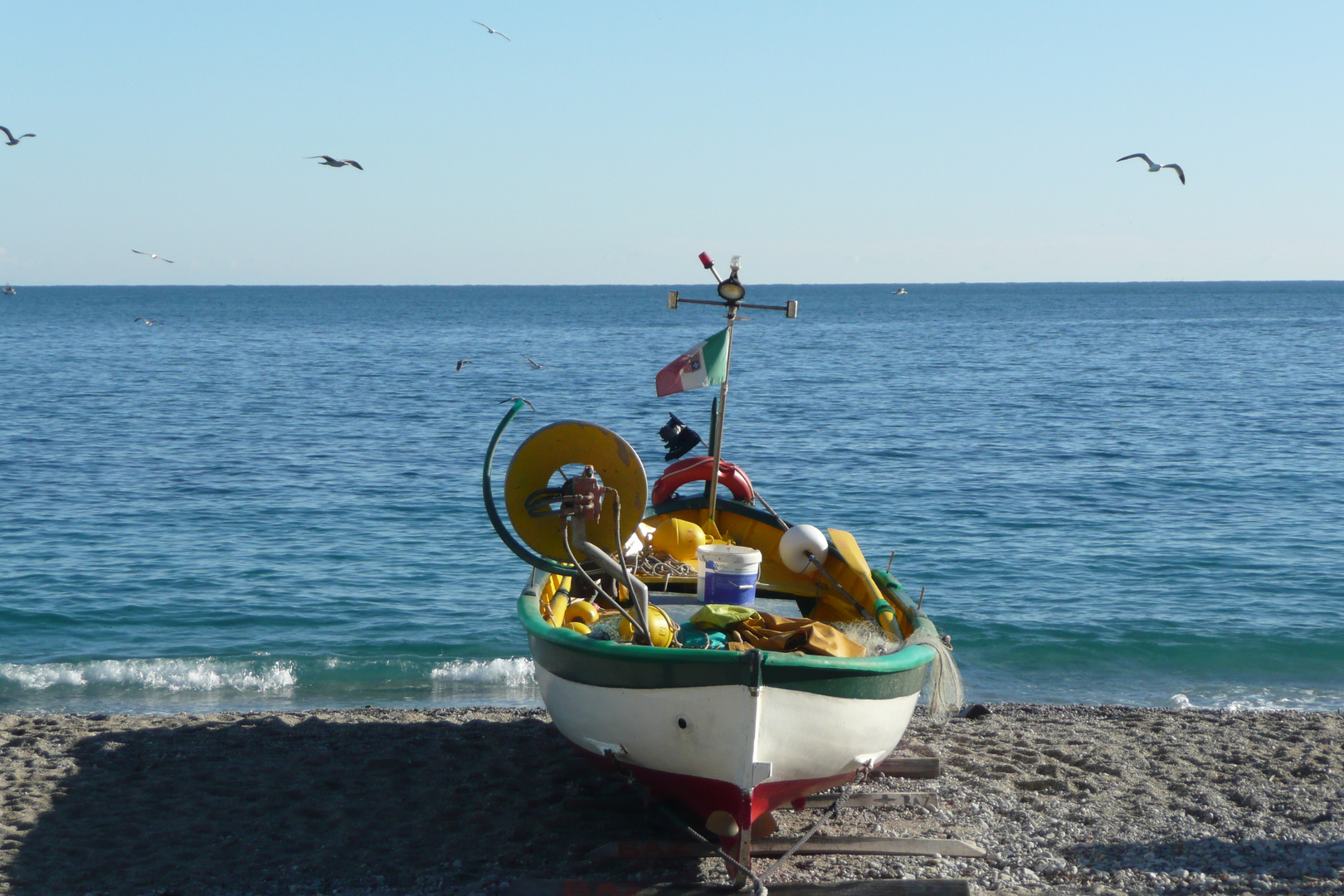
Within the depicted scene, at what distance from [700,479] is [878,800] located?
12.6 ft

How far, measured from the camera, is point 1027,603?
47.5 ft

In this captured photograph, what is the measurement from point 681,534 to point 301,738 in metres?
3.34

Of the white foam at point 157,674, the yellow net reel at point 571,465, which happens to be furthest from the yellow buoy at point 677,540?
the white foam at point 157,674

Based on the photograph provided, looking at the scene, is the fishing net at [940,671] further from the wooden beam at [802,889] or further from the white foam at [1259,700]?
the white foam at [1259,700]

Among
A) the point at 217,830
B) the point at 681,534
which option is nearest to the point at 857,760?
the point at 681,534

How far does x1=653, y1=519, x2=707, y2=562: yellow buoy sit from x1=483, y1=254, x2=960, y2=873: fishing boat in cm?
26

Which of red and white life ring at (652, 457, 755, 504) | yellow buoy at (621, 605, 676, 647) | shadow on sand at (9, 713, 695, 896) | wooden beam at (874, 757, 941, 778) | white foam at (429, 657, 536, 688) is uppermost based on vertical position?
red and white life ring at (652, 457, 755, 504)

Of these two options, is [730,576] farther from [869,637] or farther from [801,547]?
[801,547]

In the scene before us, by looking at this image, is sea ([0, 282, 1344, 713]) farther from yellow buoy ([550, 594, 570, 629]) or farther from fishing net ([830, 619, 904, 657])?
fishing net ([830, 619, 904, 657])

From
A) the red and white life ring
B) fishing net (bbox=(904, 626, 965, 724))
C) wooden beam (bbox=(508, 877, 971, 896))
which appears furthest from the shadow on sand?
the red and white life ring

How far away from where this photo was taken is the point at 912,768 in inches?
312

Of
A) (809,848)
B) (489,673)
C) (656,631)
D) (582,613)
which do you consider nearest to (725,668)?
(656,631)

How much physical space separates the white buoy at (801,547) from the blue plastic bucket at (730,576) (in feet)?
3.03

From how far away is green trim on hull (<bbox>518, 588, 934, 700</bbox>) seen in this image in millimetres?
5703
